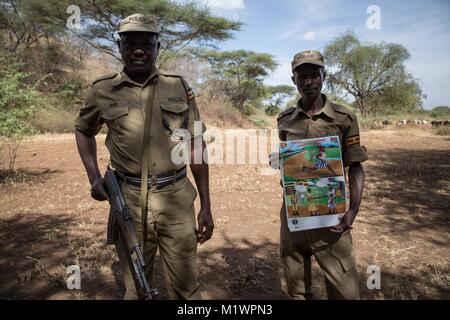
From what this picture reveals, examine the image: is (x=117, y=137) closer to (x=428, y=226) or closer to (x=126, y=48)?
(x=126, y=48)

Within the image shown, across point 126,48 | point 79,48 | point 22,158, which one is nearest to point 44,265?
point 126,48

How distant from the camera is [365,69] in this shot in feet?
86.0

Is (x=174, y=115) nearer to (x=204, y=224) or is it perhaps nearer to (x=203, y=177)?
(x=203, y=177)

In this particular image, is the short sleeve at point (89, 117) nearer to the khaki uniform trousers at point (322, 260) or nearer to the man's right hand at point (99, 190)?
the man's right hand at point (99, 190)

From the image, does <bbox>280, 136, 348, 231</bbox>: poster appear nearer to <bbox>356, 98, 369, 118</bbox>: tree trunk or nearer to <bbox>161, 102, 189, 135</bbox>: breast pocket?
<bbox>161, 102, 189, 135</bbox>: breast pocket

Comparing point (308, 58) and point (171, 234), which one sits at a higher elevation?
point (308, 58)

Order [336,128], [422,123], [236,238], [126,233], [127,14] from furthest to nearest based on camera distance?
[422,123] → [127,14] → [236,238] → [336,128] → [126,233]

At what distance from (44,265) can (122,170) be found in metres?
2.13

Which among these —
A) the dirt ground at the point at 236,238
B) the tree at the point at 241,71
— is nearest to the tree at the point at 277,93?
the tree at the point at 241,71

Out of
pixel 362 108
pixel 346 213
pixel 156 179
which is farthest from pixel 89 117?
pixel 362 108

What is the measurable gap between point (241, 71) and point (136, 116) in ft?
88.0

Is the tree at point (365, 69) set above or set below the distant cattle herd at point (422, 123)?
above

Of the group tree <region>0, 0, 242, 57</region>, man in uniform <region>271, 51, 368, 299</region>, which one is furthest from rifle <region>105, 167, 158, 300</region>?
tree <region>0, 0, 242, 57</region>

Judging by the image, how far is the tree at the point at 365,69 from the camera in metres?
25.8
